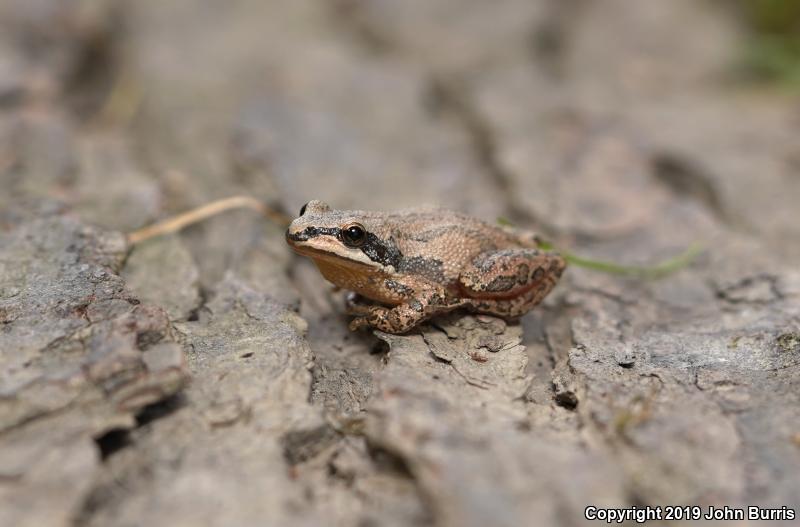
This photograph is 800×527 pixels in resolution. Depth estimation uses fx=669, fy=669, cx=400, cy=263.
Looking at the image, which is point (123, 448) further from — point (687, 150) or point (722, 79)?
point (722, 79)

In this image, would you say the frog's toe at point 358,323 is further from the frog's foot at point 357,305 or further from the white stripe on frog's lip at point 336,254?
the white stripe on frog's lip at point 336,254

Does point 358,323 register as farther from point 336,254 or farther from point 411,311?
point 336,254

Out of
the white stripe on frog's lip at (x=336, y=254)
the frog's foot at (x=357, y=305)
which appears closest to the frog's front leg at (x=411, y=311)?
the frog's foot at (x=357, y=305)

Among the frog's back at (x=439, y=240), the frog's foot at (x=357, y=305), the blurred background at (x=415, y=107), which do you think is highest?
the blurred background at (x=415, y=107)

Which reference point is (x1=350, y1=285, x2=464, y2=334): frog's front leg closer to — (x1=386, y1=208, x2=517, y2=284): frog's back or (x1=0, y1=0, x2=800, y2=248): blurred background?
(x1=386, y1=208, x2=517, y2=284): frog's back

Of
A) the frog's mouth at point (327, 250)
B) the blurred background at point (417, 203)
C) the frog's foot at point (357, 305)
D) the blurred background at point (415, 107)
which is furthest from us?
the blurred background at point (415, 107)

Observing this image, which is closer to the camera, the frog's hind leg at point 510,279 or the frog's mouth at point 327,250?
the frog's mouth at point 327,250

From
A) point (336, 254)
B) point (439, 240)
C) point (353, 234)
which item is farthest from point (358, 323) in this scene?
point (439, 240)
